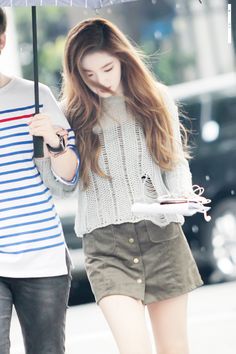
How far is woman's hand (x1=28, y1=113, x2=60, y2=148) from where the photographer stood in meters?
5.26

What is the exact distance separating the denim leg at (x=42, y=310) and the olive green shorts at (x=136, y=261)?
173 mm

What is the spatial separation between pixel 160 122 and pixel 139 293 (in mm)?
739

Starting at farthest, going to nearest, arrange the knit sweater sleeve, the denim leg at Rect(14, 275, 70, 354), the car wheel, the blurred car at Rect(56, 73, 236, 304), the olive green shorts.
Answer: the car wheel
the blurred car at Rect(56, 73, 236, 304)
the knit sweater sleeve
the olive green shorts
the denim leg at Rect(14, 275, 70, 354)

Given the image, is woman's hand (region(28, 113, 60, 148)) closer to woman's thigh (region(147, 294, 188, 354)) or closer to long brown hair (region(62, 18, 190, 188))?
long brown hair (region(62, 18, 190, 188))

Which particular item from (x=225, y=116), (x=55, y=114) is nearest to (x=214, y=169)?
(x=225, y=116)

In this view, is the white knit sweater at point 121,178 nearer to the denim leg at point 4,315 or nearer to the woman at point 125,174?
the woman at point 125,174

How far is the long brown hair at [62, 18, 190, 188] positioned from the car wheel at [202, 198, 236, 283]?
5.40m

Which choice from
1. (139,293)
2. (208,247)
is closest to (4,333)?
(139,293)

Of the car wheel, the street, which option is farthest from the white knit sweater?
the car wheel

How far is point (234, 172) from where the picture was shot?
1102cm

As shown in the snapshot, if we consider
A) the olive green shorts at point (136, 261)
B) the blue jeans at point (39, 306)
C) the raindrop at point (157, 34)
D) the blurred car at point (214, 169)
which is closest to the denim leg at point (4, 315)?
the blue jeans at point (39, 306)

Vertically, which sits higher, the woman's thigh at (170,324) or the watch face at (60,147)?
the watch face at (60,147)

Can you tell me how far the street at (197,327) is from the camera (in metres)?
8.45

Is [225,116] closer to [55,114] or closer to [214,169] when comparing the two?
[214,169]
